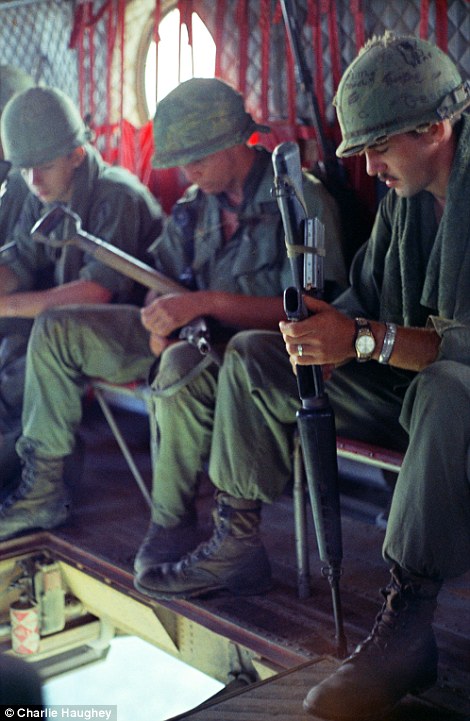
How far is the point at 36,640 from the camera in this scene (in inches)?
134

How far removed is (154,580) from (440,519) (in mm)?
1155

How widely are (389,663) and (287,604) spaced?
29.3 inches

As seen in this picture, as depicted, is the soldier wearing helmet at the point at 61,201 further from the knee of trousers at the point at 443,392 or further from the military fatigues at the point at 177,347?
the knee of trousers at the point at 443,392

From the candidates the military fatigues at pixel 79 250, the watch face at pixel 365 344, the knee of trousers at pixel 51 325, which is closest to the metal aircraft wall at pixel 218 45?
the military fatigues at pixel 79 250

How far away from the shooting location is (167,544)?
117 inches

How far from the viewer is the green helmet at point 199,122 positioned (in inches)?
123

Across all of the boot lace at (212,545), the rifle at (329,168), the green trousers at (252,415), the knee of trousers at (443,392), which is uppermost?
the rifle at (329,168)

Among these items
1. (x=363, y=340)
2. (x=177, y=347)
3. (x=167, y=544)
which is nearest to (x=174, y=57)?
(x=177, y=347)

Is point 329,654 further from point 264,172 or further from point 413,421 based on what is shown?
point 264,172

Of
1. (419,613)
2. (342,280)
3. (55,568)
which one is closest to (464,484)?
(419,613)

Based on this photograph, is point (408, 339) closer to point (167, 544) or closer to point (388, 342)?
point (388, 342)

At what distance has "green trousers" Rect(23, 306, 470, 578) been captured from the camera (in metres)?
2.01

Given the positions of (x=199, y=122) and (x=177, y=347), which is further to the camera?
(x=199, y=122)

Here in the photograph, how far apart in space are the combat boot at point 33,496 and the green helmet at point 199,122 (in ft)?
3.96
